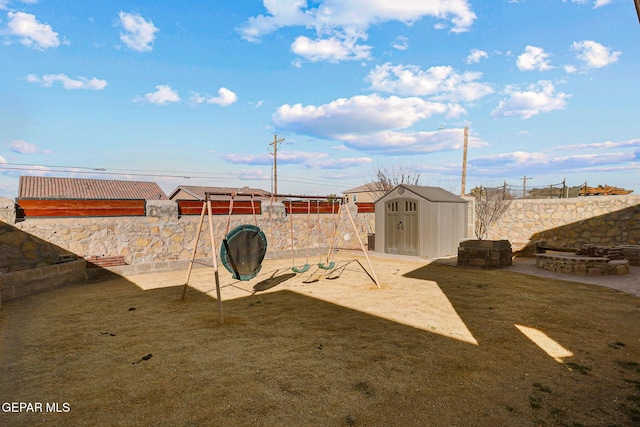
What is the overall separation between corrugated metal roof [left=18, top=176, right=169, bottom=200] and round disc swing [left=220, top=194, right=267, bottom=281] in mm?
21591

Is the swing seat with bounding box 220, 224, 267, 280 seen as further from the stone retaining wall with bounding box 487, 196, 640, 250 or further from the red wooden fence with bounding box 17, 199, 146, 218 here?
the stone retaining wall with bounding box 487, 196, 640, 250

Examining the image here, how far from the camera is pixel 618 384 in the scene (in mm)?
3309

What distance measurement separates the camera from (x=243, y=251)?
6828 mm

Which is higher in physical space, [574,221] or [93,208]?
[93,208]

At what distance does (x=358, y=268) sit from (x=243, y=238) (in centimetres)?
491

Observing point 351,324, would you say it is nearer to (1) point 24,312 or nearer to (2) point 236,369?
(2) point 236,369

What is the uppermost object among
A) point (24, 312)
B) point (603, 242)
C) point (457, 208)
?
point (457, 208)

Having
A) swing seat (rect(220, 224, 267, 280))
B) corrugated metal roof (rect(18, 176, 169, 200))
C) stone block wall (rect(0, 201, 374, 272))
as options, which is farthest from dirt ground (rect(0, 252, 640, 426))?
corrugated metal roof (rect(18, 176, 169, 200))

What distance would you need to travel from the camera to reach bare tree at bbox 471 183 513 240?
1469 cm

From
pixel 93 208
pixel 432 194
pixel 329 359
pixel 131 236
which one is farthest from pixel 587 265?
pixel 93 208

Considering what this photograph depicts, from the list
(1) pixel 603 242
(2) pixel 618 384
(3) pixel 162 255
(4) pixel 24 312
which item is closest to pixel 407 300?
(2) pixel 618 384

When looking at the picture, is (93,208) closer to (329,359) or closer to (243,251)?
(243,251)

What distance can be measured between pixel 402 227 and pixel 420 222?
823 millimetres

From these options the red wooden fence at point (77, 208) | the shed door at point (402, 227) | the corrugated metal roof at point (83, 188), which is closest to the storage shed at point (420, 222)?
the shed door at point (402, 227)
